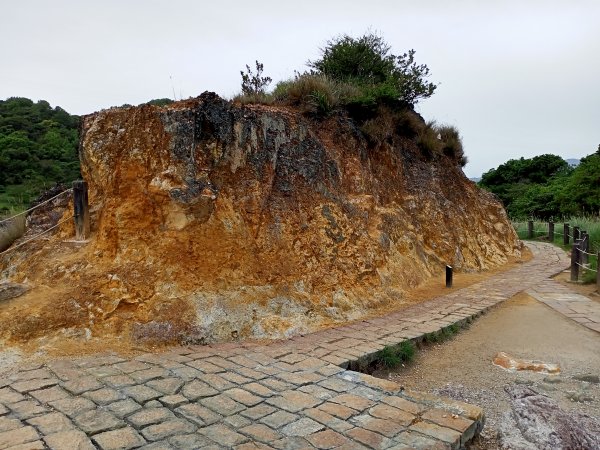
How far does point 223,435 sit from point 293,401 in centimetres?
81

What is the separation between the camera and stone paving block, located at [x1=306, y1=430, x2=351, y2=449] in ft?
11.0

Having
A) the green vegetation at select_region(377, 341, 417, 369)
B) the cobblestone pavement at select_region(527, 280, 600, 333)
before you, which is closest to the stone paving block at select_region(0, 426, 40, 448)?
the green vegetation at select_region(377, 341, 417, 369)

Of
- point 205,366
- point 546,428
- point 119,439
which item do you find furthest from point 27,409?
point 546,428

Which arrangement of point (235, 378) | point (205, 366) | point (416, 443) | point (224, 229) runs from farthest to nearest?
point (224, 229)
point (205, 366)
point (235, 378)
point (416, 443)

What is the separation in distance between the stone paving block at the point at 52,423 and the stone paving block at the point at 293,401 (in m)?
1.58

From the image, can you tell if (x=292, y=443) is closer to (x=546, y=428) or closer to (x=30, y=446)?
(x=30, y=446)

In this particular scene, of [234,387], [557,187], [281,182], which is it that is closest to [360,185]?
[281,182]

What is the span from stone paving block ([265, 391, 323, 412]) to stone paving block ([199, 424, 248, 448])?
57cm

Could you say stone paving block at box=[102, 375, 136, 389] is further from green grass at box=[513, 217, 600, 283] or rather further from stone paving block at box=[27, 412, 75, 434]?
green grass at box=[513, 217, 600, 283]

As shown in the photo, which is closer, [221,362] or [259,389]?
[259,389]

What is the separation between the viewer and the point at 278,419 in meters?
3.74

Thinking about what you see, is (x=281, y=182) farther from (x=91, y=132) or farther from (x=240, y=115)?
(x=91, y=132)

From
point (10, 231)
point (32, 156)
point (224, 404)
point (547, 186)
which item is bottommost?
point (224, 404)

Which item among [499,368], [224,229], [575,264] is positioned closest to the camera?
[499,368]
